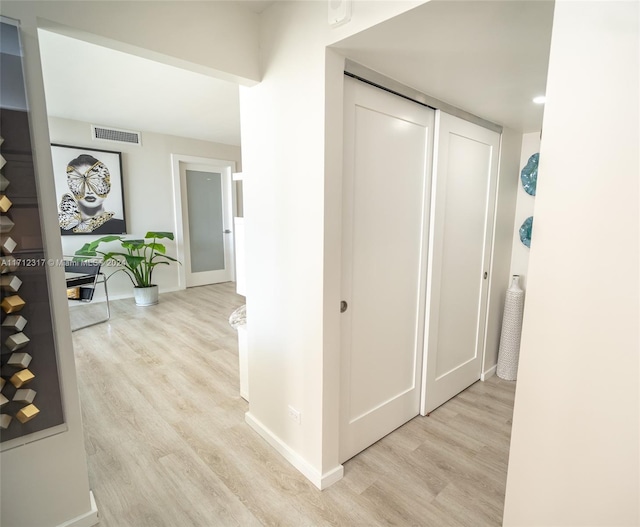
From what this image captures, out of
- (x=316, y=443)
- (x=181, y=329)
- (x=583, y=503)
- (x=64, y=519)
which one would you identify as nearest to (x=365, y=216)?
(x=316, y=443)

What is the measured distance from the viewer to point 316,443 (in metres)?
1.69

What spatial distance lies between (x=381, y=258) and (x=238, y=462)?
55.3 inches

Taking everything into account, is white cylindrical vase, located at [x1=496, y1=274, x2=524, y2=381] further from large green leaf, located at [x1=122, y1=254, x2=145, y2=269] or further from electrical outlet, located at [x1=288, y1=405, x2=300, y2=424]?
large green leaf, located at [x1=122, y1=254, x2=145, y2=269]

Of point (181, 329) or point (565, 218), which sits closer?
point (565, 218)

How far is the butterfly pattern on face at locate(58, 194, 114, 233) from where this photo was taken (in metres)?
4.37

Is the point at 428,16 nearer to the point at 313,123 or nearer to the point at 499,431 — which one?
the point at 313,123

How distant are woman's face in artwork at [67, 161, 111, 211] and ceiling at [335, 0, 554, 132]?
4.46 meters

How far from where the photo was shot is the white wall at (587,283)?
76cm

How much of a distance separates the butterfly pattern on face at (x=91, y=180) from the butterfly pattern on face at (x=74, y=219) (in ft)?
0.40

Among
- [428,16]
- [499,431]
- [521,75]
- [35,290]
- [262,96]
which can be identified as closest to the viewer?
[428,16]

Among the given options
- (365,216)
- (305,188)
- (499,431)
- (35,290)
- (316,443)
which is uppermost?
(305,188)

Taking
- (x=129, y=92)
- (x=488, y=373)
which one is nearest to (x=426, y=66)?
(x=488, y=373)

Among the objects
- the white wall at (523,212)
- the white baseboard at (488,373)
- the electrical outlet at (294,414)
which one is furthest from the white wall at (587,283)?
the white wall at (523,212)

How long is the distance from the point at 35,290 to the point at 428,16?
1.78 meters
